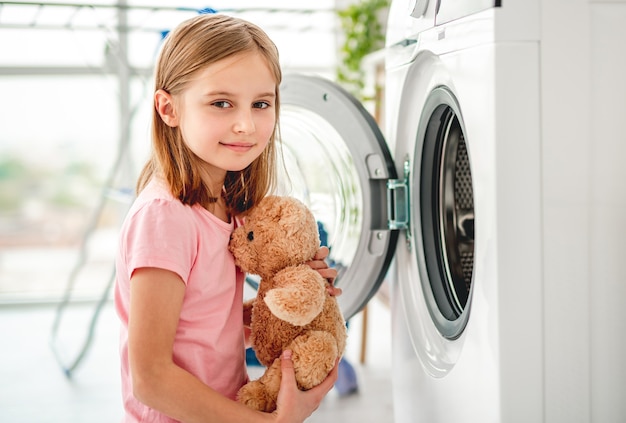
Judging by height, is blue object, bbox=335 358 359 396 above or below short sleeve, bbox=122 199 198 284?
below

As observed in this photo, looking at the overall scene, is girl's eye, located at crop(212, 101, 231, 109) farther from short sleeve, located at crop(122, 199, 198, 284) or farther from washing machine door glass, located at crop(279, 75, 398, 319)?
washing machine door glass, located at crop(279, 75, 398, 319)

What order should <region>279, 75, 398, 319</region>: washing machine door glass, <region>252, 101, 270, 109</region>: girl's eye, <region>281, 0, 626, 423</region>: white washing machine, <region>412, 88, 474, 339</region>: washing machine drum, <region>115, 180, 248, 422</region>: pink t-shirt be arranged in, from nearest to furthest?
<region>281, 0, 626, 423</region>: white washing machine, <region>115, 180, 248, 422</region>: pink t-shirt, <region>252, 101, 270, 109</region>: girl's eye, <region>412, 88, 474, 339</region>: washing machine drum, <region>279, 75, 398, 319</region>: washing machine door glass

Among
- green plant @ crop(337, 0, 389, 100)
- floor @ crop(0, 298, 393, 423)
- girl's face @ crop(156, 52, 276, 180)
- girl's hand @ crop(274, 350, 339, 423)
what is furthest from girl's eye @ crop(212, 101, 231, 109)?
green plant @ crop(337, 0, 389, 100)

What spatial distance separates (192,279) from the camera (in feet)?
3.17

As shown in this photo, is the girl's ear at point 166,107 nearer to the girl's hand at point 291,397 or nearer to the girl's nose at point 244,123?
the girl's nose at point 244,123

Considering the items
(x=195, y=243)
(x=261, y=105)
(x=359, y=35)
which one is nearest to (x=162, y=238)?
(x=195, y=243)

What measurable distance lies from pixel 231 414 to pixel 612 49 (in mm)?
706

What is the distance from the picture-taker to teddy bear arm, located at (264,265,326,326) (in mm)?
946

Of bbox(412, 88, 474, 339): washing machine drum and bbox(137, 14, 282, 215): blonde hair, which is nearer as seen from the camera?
bbox(137, 14, 282, 215): blonde hair

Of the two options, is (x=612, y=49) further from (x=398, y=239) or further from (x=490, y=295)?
(x=398, y=239)

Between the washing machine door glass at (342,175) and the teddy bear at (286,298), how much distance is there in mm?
191

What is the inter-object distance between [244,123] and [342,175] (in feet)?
1.43

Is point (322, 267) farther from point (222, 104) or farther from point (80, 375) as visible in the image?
point (80, 375)

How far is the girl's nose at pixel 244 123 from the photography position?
0.97 meters
